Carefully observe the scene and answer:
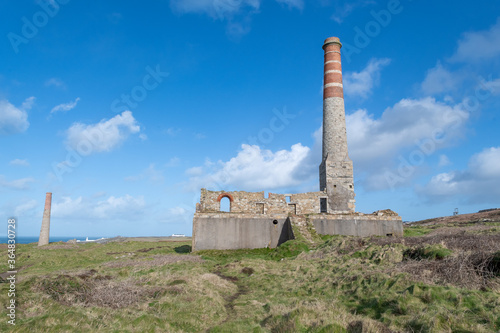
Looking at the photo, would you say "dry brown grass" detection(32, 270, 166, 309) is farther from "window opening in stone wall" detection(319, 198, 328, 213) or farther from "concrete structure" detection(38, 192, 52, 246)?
"concrete structure" detection(38, 192, 52, 246)

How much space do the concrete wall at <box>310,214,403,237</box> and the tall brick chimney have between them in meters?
4.63

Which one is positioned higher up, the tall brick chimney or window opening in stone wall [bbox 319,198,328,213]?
the tall brick chimney

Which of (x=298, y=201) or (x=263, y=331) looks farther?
(x=298, y=201)

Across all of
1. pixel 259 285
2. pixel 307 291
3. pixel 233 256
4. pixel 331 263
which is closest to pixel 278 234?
pixel 233 256

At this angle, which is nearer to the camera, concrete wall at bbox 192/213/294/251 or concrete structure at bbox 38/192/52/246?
concrete wall at bbox 192/213/294/251

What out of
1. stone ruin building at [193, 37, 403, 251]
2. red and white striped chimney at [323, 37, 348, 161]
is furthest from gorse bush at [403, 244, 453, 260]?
red and white striped chimney at [323, 37, 348, 161]

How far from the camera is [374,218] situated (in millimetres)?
22641

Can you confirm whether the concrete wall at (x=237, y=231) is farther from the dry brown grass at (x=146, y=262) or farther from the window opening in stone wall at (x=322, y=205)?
the window opening in stone wall at (x=322, y=205)

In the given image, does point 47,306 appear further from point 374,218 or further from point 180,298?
point 374,218

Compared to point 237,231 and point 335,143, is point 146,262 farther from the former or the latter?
point 335,143

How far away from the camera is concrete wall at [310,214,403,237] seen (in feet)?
73.2

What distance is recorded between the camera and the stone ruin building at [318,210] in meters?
21.6

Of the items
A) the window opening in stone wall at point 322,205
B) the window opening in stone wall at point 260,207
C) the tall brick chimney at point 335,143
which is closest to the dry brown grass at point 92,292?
the window opening in stone wall at point 260,207

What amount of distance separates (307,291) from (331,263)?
3515 millimetres
